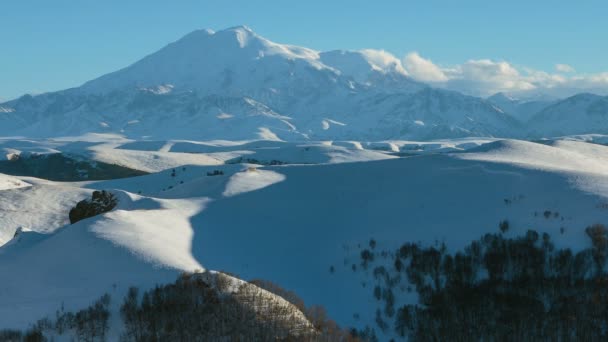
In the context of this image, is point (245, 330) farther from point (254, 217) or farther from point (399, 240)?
point (254, 217)

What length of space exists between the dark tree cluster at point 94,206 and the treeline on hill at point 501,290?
94.9ft

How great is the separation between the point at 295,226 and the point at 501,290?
57.7ft

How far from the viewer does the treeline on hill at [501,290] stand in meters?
30.1

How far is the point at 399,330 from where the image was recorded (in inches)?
1288

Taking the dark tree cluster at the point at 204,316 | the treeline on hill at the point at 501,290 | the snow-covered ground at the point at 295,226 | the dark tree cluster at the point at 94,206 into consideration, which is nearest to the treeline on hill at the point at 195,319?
the dark tree cluster at the point at 204,316

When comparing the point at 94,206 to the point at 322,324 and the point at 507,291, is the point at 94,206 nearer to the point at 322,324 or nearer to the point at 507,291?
the point at 322,324

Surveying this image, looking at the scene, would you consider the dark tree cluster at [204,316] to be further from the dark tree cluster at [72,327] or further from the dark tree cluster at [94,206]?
the dark tree cluster at [94,206]

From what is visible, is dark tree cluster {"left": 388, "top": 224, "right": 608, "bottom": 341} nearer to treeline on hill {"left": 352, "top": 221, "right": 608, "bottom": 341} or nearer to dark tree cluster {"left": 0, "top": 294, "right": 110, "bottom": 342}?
treeline on hill {"left": 352, "top": 221, "right": 608, "bottom": 341}

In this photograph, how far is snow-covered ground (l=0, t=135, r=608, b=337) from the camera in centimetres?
3328

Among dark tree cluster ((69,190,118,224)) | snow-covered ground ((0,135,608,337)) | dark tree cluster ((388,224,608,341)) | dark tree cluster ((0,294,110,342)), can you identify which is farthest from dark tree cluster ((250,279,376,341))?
dark tree cluster ((69,190,118,224))

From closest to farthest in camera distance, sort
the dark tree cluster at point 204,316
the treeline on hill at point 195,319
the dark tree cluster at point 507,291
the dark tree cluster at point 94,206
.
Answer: the treeline on hill at point 195,319 < the dark tree cluster at point 204,316 < the dark tree cluster at point 507,291 < the dark tree cluster at point 94,206

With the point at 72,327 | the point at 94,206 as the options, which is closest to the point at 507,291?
the point at 72,327

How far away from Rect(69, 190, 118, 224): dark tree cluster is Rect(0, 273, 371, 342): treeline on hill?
100 feet

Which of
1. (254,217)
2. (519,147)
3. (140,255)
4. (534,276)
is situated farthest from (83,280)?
(519,147)
